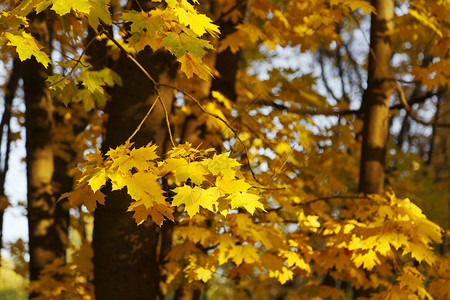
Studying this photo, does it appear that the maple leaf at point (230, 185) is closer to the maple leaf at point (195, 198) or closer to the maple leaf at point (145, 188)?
the maple leaf at point (195, 198)

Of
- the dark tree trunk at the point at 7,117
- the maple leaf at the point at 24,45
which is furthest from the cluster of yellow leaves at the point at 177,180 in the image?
the dark tree trunk at the point at 7,117

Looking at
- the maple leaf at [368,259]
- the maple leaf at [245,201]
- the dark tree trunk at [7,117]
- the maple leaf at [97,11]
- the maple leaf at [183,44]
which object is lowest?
the maple leaf at [368,259]

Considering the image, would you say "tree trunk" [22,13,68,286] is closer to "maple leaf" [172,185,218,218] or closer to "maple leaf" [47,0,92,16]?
"maple leaf" [47,0,92,16]

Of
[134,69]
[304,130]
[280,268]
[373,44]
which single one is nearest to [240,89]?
[304,130]

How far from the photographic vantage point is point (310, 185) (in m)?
5.98

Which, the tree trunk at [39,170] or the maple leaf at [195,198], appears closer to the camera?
the maple leaf at [195,198]

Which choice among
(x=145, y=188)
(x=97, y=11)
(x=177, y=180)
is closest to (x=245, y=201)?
(x=177, y=180)

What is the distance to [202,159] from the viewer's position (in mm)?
2768

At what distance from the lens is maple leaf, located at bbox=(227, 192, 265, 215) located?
2.35m

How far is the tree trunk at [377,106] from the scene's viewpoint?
5.12m

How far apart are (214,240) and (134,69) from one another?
1726mm

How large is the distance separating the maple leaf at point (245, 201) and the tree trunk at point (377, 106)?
3.05m

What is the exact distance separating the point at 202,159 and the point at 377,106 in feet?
10.1

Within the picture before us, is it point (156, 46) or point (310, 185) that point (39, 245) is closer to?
point (310, 185)
